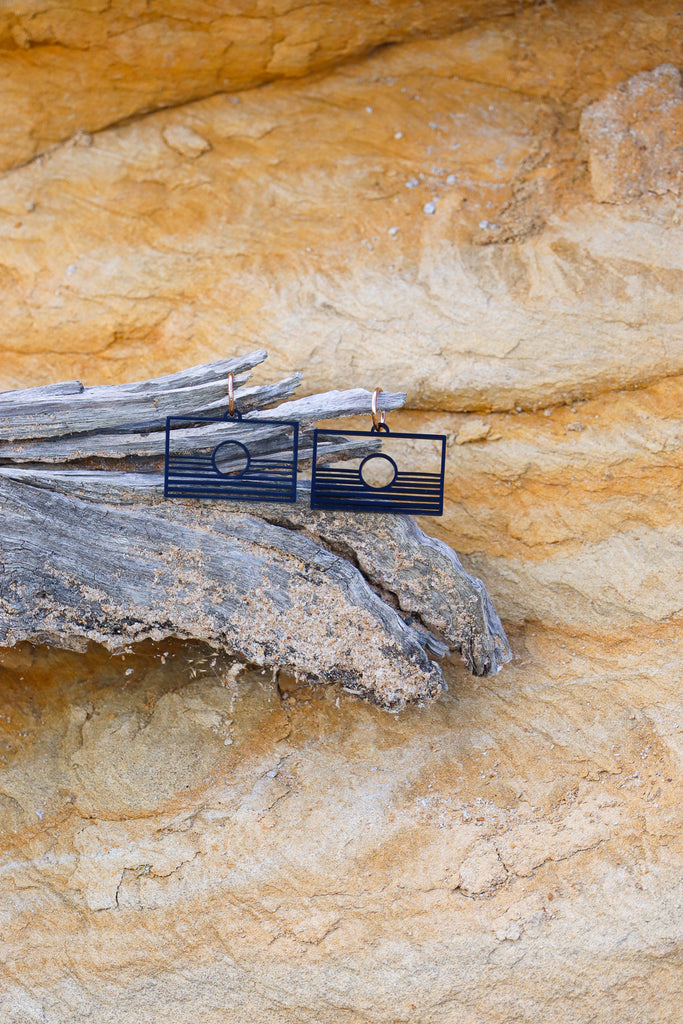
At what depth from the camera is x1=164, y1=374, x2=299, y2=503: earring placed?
3.28 meters

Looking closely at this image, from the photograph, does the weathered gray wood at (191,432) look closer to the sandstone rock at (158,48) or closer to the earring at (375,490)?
the earring at (375,490)

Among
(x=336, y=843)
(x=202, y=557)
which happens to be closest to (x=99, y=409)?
(x=202, y=557)

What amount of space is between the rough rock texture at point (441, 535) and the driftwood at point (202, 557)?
54 centimetres

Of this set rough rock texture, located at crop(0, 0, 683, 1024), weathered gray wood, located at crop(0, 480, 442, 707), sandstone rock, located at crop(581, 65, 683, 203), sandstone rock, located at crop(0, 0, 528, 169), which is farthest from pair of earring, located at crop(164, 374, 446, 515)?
sandstone rock, located at crop(0, 0, 528, 169)

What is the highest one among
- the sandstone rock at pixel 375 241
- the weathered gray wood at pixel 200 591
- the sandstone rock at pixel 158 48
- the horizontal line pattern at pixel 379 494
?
the sandstone rock at pixel 158 48

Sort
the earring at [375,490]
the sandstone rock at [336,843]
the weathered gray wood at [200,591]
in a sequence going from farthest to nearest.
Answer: the sandstone rock at [336,843], the weathered gray wood at [200,591], the earring at [375,490]

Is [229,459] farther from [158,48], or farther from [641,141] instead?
[641,141]

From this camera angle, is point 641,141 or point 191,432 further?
point 641,141

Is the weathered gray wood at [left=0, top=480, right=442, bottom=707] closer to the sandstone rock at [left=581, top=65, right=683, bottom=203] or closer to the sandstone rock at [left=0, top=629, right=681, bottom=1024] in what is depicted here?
the sandstone rock at [left=0, top=629, right=681, bottom=1024]

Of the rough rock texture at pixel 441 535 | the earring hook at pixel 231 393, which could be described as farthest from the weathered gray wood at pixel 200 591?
the rough rock texture at pixel 441 535

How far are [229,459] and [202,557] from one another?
0.40m

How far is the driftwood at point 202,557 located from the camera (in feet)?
11.0

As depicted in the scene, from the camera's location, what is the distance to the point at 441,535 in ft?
13.6

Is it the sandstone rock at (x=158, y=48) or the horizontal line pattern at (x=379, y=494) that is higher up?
the sandstone rock at (x=158, y=48)
